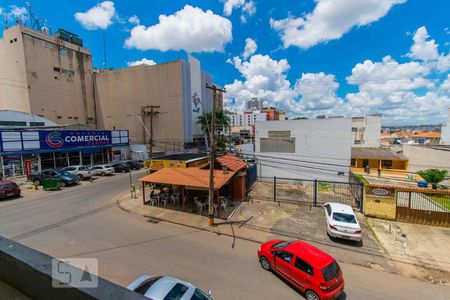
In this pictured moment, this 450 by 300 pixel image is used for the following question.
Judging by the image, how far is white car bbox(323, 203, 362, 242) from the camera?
10.5 m

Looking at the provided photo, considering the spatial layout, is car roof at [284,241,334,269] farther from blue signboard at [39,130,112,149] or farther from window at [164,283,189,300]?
blue signboard at [39,130,112,149]

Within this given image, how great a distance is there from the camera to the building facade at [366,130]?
51.5m

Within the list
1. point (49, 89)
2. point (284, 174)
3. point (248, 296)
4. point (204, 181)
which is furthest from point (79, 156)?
point (248, 296)

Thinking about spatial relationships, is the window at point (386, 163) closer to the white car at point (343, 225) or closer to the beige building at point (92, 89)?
the white car at point (343, 225)

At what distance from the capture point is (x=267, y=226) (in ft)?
41.4

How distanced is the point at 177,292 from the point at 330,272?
470 cm

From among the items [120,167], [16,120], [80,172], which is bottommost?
[120,167]

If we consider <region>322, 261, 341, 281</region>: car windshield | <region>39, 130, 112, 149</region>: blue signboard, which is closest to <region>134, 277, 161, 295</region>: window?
<region>322, 261, 341, 281</region>: car windshield

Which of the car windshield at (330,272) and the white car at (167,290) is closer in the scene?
the white car at (167,290)

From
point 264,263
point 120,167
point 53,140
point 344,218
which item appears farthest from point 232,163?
point 53,140

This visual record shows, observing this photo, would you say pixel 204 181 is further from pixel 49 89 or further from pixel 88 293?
pixel 49 89

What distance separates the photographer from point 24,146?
23.8 metres

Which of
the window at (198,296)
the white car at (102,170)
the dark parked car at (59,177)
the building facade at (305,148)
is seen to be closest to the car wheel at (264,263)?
the window at (198,296)

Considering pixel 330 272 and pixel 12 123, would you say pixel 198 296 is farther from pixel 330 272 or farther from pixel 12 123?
pixel 12 123
